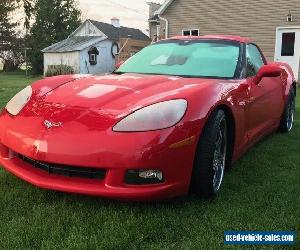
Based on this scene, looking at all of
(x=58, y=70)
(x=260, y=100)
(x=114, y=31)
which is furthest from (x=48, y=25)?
(x=260, y=100)

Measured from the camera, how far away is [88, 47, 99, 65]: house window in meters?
35.3

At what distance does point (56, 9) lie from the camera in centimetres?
4366

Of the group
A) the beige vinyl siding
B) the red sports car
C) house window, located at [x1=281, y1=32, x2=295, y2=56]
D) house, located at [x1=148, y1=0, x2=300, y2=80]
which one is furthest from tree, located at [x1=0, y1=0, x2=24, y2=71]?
the red sports car

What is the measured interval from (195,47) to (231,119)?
43.9 inches

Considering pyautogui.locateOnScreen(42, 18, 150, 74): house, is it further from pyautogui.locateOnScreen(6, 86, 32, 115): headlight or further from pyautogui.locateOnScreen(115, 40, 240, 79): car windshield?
pyautogui.locateOnScreen(6, 86, 32, 115): headlight

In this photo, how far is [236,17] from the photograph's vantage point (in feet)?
66.1

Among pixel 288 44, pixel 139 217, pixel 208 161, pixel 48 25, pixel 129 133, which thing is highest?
pixel 129 133

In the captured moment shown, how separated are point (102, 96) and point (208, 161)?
2.97 feet

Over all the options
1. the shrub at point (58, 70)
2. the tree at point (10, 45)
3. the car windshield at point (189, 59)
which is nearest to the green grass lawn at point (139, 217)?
the car windshield at point (189, 59)

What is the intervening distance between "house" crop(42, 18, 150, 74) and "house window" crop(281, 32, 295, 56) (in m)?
14.9

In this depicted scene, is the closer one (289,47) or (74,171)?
(74,171)

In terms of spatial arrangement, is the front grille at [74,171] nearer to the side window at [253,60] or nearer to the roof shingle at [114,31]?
the side window at [253,60]

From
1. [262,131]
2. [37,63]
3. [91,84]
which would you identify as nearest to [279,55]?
[262,131]

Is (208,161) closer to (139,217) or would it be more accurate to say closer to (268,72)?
(139,217)
